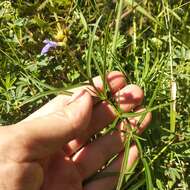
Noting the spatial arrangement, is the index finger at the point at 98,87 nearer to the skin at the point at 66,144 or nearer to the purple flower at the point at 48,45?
the skin at the point at 66,144

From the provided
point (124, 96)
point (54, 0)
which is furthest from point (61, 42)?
point (54, 0)

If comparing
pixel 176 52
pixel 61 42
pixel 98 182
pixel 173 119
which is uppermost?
pixel 61 42

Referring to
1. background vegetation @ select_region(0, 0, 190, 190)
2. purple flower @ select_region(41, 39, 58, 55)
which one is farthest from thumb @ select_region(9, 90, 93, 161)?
purple flower @ select_region(41, 39, 58, 55)

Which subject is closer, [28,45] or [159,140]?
[159,140]

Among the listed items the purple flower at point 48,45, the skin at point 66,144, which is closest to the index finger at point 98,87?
the skin at point 66,144

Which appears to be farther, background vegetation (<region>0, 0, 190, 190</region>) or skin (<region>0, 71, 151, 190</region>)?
background vegetation (<region>0, 0, 190, 190</region>)

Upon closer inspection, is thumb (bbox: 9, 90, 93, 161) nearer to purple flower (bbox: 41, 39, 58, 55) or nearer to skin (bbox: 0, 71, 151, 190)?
skin (bbox: 0, 71, 151, 190)

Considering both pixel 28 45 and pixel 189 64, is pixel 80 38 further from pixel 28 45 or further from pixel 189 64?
pixel 189 64
